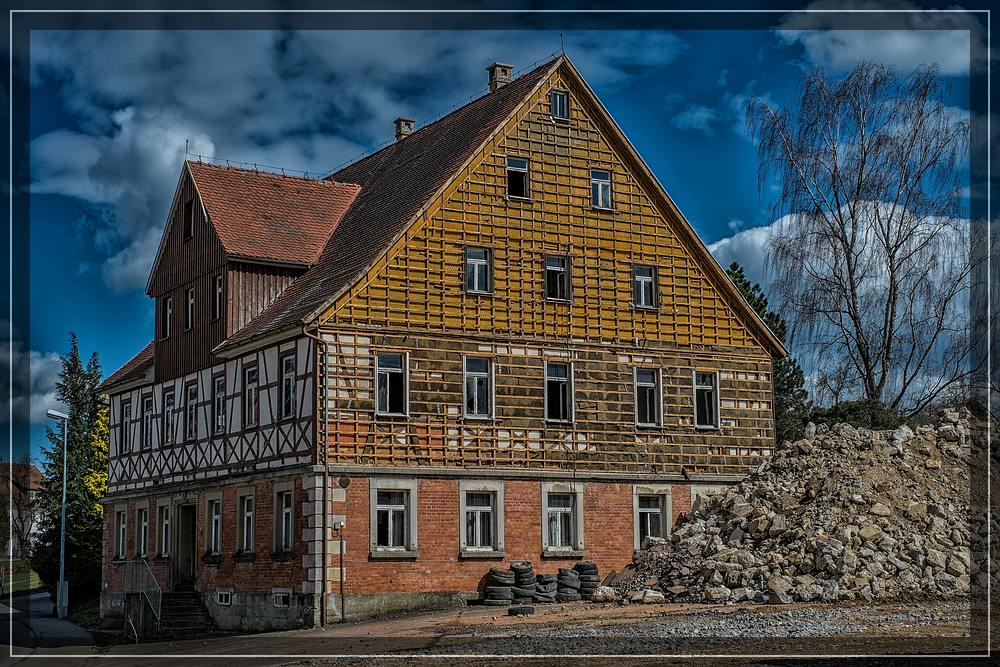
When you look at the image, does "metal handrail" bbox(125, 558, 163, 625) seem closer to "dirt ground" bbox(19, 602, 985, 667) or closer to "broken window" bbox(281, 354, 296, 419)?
"broken window" bbox(281, 354, 296, 419)

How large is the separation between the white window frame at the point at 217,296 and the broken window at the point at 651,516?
12.6m

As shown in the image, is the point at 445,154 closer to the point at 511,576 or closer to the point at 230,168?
the point at 230,168

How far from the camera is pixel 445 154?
3712cm

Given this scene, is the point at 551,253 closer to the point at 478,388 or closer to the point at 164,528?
the point at 478,388

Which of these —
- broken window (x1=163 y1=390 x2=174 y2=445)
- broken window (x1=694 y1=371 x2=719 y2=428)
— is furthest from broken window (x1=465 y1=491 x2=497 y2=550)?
broken window (x1=163 y1=390 x2=174 y2=445)

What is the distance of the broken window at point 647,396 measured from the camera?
36781 millimetres

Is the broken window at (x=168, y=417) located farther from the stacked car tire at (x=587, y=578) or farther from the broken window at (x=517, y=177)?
the stacked car tire at (x=587, y=578)

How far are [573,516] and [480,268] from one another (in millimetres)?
6810

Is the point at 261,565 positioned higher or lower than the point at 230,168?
lower

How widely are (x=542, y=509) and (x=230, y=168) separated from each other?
13981mm

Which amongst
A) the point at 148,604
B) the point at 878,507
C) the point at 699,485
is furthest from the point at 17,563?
the point at 878,507

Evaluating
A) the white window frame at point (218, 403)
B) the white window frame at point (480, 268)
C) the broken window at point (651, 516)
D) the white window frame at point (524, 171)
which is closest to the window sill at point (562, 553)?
the broken window at point (651, 516)

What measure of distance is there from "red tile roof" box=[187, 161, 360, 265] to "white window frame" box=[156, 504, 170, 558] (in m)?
8.56

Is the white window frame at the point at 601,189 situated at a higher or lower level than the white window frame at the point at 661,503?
higher
